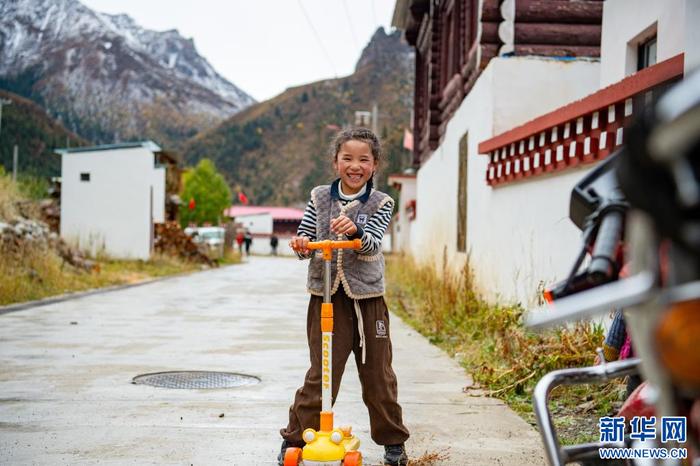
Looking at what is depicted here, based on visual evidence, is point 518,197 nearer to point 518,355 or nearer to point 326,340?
point 518,355

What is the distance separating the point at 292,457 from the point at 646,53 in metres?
4.58

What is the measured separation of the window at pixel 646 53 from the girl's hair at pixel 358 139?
11.0 feet

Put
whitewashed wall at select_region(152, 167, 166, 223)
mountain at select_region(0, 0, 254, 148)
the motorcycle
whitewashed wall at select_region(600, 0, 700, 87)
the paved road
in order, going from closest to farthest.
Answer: the motorcycle
the paved road
whitewashed wall at select_region(600, 0, 700, 87)
whitewashed wall at select_region(152, 167, 166, 223)
mountain at select_region(0, 0, 254, 148)

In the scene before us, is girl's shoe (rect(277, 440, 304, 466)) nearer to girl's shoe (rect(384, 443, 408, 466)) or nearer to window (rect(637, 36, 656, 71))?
girl's shoe (rect(384, 443, 408, 466))

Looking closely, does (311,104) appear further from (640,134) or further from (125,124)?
(640,134)

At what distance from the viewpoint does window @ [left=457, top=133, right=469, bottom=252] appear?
37.5 feet

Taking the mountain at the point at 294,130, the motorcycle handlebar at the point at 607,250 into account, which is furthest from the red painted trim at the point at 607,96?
the mountain at the point at 294,130

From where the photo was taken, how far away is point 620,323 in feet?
9.85

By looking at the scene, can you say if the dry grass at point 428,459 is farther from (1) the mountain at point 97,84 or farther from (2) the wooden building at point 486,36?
(1) the mountain at point 97,84

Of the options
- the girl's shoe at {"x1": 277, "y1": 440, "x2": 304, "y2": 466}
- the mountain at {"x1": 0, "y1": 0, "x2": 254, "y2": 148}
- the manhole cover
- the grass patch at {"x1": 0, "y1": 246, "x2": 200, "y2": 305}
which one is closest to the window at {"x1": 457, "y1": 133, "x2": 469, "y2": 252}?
the manhole cover

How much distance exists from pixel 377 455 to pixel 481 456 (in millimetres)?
498

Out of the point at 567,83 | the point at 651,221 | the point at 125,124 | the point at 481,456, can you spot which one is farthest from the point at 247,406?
the point at 125,124

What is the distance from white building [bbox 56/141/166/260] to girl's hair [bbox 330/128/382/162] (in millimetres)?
21595

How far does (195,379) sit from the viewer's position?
6.11 m
